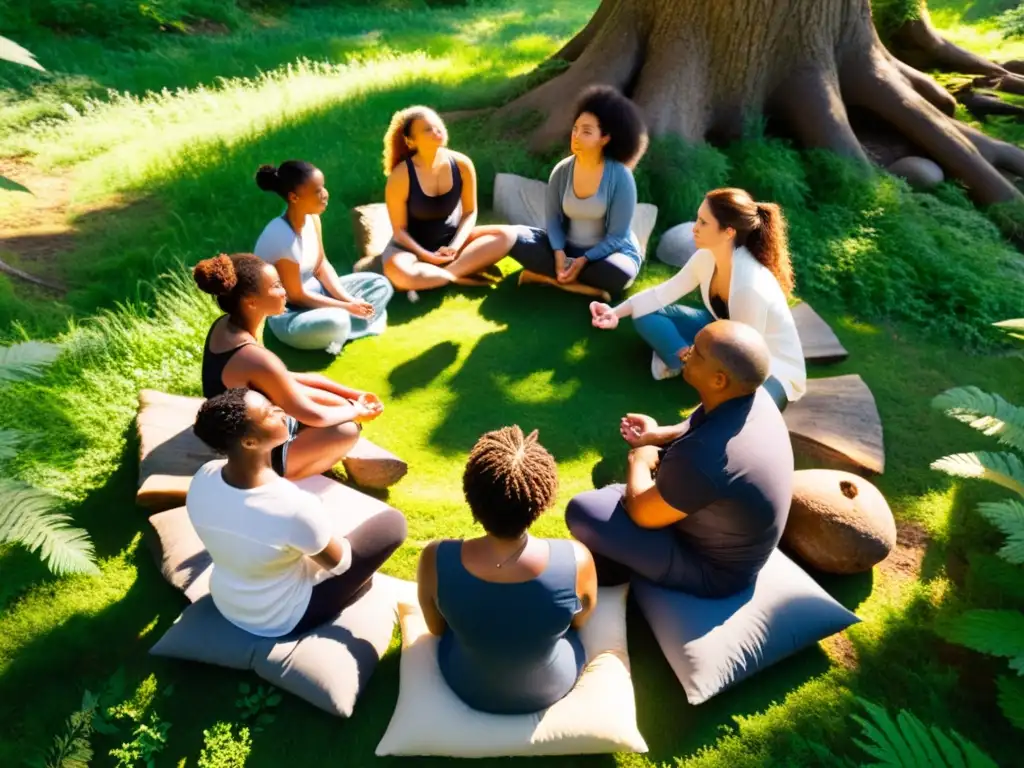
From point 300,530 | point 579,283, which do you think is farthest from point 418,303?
point 300,530

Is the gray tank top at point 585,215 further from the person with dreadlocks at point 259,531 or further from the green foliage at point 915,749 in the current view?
the green foliage at point 915,749

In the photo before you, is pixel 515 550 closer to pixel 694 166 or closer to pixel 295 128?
pixel 694 166

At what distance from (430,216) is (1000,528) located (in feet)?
13.7

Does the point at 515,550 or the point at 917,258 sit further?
the point at 917,258

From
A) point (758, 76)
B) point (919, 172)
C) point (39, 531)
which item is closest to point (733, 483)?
point (39, 531)

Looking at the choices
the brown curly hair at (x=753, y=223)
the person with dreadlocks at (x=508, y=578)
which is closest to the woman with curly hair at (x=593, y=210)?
the brown curly hair at (x=753, y=223)

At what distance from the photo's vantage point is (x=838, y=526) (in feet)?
10.6

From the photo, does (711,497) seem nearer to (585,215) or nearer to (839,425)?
(839,425)

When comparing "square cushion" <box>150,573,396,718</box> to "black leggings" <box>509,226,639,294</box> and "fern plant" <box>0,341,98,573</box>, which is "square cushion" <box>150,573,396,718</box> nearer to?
"fern plant" <box>0,341,98,573</box>

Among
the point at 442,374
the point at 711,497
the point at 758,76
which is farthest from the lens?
the point at 758,76

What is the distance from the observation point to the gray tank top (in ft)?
16.9

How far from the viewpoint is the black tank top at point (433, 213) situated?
17.5 feet

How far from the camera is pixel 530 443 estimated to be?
2.36 m

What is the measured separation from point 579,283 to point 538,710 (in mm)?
3458
